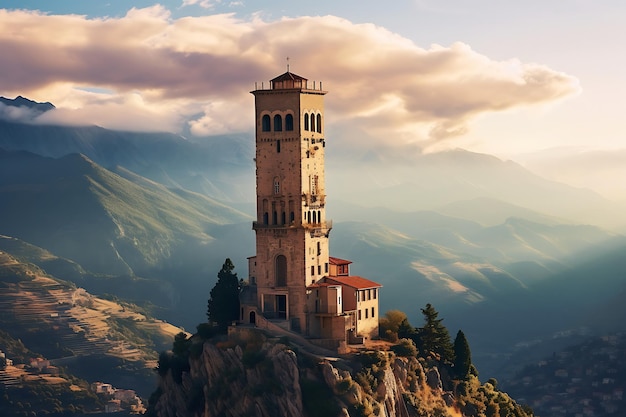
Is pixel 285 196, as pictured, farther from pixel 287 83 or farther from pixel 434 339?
pixel 434 339

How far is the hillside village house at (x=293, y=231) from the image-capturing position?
167 m

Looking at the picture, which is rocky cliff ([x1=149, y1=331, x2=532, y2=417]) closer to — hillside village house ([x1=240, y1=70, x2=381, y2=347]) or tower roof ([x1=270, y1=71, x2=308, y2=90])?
hillside village house ([x1=240, y1=70, x2=381, y2=347])

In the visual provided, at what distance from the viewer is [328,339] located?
533ft

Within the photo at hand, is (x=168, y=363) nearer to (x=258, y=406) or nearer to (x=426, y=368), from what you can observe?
(x=258, y=406)

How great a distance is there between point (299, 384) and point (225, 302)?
23.7 meters

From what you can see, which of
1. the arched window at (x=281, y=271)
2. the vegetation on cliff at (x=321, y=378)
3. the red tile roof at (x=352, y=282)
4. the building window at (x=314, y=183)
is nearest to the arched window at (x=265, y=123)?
the building window at (x=314, y=183)

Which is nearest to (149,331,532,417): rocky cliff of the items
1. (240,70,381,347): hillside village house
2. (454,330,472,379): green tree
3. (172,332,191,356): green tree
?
(172,332,191,356): green tree

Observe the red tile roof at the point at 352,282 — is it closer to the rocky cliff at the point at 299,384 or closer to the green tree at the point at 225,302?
the rocky cliff at the point at 299,384

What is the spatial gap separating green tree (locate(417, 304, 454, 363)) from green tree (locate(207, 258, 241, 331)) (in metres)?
27.2

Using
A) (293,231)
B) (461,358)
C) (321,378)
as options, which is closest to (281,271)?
(293,231)

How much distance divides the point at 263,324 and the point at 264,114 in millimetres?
29667

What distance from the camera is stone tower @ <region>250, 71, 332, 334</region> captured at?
16850 centimetres

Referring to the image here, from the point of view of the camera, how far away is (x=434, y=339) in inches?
6801

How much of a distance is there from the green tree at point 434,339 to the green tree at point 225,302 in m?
27.2
